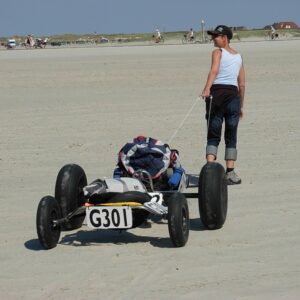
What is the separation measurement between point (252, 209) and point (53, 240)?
241cm

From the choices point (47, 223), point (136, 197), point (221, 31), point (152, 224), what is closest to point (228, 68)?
point (221, 31)

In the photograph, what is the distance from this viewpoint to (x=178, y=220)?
275 inches

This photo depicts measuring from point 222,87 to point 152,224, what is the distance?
2252mm

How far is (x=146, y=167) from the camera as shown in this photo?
325 inches

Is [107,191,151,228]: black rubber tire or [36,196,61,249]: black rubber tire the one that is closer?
[36,196,61,249]: black rubber tire

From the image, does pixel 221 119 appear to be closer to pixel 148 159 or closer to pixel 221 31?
pixel 221 31

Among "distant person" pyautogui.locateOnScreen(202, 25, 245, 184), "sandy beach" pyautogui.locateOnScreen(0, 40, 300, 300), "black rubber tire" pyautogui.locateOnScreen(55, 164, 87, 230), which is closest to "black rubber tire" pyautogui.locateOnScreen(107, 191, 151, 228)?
"sandy beach" pyautogui.locateOnScreen(0, 40, 300, 300)

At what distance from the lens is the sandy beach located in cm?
629

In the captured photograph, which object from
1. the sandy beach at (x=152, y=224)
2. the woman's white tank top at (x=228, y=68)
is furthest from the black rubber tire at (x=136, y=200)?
the woman's white tank top at (x=228, y=68)

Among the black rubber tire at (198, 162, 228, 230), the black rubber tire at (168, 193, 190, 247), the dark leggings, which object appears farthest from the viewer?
the dark leggings

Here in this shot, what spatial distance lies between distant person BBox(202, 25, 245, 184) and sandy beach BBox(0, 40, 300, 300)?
76cm

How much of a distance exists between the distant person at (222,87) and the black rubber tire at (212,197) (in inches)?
69.9

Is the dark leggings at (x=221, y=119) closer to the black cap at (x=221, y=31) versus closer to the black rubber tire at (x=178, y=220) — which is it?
the black cap at (x=221, y=31)

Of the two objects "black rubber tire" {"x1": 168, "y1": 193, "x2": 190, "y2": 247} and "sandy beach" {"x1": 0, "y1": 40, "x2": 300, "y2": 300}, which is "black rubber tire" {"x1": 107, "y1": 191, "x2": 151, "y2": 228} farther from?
"black rubber tire" {"x1": 168, "y1": 193, "x2": 190, "y2": 247}
